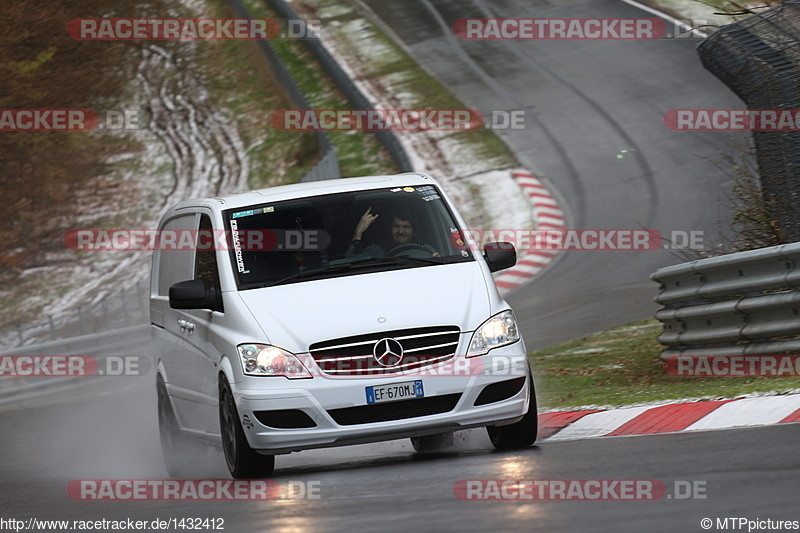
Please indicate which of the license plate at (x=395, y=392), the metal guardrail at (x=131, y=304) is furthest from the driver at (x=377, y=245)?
the metal guardrail at (x=131, y=304)

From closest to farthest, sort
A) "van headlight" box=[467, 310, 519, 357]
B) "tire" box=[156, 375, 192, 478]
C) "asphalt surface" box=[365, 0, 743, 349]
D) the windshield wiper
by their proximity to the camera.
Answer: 1. "van headlight" box=[467, 310, 519, 357]
2. the windshield wiper
3. "tire" box=[156, 375, 192, 478]
4. "asphalt surface" box=[365, 0, 743, 349]

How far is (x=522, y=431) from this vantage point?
8453 mm

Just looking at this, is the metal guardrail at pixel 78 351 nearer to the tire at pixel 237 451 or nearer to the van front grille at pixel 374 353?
the tire at pixel 237 451

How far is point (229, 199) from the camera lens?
9500 mm

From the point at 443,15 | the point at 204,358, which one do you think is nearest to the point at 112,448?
the point at 204,358

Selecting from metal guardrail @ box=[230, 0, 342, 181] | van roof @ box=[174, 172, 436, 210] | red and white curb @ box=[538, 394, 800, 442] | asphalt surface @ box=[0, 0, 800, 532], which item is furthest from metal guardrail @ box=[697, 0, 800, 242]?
metal guardrail @ box=[230, 0, 342, 181]

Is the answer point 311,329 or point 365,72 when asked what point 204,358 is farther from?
point 365,72

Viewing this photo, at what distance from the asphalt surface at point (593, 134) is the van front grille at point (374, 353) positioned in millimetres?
5641

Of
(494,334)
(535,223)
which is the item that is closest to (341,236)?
(494,334)

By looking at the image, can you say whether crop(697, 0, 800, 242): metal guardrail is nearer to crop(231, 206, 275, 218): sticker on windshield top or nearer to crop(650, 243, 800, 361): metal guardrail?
crop(650, 243, 800, 361): metal guardrail

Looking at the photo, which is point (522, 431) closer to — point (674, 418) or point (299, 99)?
point (674, 418)

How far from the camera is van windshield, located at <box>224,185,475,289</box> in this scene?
8.73 m

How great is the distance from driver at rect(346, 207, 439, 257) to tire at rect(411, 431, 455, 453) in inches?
56.0

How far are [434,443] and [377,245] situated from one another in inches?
60.4
